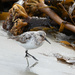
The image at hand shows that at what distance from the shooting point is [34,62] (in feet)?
8.34

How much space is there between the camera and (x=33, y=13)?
13.9ft

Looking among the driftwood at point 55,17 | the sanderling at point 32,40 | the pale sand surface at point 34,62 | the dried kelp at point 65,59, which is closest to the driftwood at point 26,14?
the driftwood at point 55,17

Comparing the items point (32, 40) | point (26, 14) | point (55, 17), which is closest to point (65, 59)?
point (32, 40)

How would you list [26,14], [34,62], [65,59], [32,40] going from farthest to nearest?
[26,14], [65,59], [34,62], [32,40]

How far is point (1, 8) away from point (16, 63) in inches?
140

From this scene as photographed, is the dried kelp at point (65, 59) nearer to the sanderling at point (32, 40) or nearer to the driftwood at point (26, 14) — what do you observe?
the sanderling at point (32, 40)

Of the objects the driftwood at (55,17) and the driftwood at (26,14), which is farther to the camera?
the driftwood at (26,14)

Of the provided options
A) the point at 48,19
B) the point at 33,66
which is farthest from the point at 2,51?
the point at 48,19

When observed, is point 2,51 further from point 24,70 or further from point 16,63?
point 24,70

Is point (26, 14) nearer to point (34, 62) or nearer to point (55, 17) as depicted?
point (55, 17)

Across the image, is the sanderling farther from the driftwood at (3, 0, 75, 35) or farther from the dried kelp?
the driftwood at (3, 0, 75, 35)

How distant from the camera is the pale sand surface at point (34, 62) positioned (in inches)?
87.6

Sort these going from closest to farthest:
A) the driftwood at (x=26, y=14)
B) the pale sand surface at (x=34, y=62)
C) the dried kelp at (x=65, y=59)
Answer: the pale sand surface at (x=34, y=62), the dried kelp at (x=65, y=59), the driftwood at (x=26, y=14)

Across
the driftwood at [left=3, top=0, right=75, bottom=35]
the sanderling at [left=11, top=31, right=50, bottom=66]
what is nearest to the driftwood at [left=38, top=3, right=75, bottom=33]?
the driftwood at [left=3, top=0, right=75, bottom=35]
